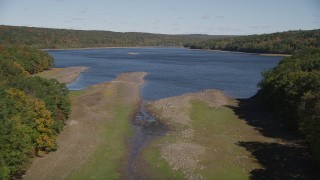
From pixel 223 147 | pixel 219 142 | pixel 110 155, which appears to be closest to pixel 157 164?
pixel 110 155

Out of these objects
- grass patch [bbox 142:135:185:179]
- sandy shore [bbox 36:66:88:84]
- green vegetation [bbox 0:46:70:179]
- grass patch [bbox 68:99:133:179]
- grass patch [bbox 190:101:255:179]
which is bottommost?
sandy shore [bbox 36:66:88:84]

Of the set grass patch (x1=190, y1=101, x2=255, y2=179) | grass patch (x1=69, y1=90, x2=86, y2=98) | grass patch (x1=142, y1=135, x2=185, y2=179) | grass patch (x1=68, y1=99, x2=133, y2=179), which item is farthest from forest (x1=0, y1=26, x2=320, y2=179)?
grass patch (x1=69, y1=90, x2=86, y2=98)

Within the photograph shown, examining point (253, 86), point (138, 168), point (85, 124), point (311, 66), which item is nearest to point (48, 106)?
point (85, 124)

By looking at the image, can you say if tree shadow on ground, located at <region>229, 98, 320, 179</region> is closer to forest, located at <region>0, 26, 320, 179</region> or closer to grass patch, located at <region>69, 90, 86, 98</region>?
forest, located at <region>0, 26, 320, 179</region>

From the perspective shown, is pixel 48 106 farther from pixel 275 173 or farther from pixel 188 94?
pixel 188 94

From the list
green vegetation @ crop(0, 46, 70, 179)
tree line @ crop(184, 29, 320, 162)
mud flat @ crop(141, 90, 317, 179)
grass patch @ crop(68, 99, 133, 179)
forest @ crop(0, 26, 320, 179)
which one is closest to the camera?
green vegetation @ crop(0, 46, 70, 179)

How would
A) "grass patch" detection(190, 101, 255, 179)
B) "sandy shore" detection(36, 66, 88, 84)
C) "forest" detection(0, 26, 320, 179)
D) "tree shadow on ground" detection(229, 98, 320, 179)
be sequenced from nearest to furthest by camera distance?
"forest" detection(0, 26, 320, 179)
"tree shadow on ground" detection(229, 98, 320, 179)
"grass patch" detection(190, 101, 255, 179)
"sandy shore" detection(36, 66, 88, 84)

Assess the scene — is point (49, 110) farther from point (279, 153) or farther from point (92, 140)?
point (279, 153)

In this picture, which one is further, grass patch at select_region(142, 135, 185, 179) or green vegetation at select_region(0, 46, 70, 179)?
grass patch at select_region(142, 135, 185, 179)
